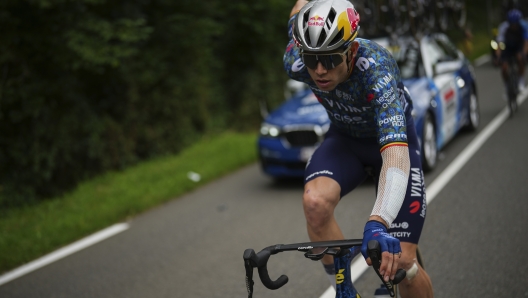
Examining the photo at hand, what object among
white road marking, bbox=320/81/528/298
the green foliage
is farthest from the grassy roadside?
white road marking, bbox=320/81/528/298

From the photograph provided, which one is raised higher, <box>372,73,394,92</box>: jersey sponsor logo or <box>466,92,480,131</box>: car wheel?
<box>372,73,394,92</box>: jersey sponsor logo

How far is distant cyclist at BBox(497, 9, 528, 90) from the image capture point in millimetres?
12414

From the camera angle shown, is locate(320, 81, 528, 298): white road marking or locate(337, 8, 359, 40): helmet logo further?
locate(320, 81, 528, 298): white road marking

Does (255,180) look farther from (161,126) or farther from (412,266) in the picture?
(412,266)

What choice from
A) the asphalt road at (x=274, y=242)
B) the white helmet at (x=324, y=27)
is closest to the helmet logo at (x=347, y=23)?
the white helmet at (x=324, y=27)

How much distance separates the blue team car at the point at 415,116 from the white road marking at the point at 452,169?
29 cm

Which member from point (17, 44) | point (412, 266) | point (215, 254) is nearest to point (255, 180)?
point (215, 254)

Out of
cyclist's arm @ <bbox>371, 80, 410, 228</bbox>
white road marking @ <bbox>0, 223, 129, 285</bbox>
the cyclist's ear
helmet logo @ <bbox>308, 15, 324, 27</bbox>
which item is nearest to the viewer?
cyclist's arm @ <bbox>371, 80, 410, 228</bbox>

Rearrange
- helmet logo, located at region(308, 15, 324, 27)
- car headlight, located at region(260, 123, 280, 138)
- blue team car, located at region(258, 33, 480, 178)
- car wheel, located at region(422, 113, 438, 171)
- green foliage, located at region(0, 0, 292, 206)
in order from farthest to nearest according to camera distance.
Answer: green foliage, located at region(0, 0, 292, 206), car headlight, located at region(260, 123, 280, 138), blue team car, located at region(258, 33, 480, 178), car wheel, located at region(422, 113, 438, 171), helmet logo, located at region(308, 15, 324, 27)

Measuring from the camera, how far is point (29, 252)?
7270mm

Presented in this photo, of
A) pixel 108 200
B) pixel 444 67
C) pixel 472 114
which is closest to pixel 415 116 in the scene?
pixel 444 67

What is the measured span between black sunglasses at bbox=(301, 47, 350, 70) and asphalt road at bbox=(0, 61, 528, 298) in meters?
2.30

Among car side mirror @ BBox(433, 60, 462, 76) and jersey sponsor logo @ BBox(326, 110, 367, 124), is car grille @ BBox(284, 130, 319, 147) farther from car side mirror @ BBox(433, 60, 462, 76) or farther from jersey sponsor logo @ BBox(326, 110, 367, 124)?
jersey sponsor logo @ BBox(326, 110, 367, 124)

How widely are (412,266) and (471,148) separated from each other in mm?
6861
